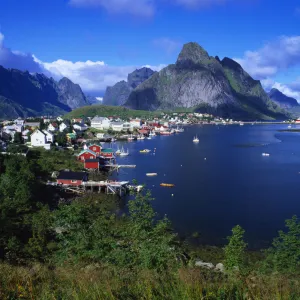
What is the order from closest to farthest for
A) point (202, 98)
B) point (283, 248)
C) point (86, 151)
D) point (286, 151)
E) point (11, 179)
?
point (283, 248) < point (11, 179) < point (86, 151) < point (286, 151) < point (202, 98)

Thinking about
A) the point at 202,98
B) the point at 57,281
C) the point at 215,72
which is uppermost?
the point at 215,72

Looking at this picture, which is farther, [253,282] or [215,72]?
[215,72]

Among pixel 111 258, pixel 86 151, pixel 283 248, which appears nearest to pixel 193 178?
pixel 86 151

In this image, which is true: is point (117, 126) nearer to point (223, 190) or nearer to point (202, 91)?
point (223, 190)

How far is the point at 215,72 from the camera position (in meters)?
171

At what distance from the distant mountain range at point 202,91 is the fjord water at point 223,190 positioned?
113 metres

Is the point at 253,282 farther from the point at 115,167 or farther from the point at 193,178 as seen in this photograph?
the point at 115,167

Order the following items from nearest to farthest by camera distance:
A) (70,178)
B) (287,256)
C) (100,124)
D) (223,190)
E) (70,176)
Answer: (287,256), (70,178), (70,176), (223,190), (100,124)

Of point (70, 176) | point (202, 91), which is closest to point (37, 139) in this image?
point (70, 176)

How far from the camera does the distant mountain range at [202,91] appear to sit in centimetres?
15425

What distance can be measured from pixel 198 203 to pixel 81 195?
711cm

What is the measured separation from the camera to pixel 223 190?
70.7 ft

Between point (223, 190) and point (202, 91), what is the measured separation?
478 ft

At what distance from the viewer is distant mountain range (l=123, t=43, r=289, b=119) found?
15425 centimetres
